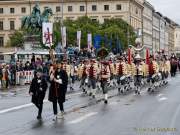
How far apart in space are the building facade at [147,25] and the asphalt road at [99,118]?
409 ft

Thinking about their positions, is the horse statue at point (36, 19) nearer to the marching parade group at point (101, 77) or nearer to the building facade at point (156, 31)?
the marching parade group at point (101, 77)

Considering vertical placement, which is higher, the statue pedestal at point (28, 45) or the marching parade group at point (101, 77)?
the statue pedestal at point (28, 45)

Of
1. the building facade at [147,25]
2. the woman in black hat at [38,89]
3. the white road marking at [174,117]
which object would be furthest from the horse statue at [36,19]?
the building facade at [147,25]

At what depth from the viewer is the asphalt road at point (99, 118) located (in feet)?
49.9

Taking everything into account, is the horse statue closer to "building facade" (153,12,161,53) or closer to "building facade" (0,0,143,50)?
"building facade" (0,0,143,50)

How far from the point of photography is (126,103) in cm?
2412

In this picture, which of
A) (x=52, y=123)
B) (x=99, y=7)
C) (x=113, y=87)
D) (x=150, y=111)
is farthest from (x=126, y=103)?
(x=99, y=7)

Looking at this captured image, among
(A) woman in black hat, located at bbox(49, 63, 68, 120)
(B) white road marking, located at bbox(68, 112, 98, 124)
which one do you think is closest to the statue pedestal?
(B) white road marking, located at bbox(68, 112, 98, 124)

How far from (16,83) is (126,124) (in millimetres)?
24728

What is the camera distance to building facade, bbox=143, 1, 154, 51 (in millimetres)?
151875

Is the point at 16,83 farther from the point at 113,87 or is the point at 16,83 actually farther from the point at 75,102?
the point at 75,102

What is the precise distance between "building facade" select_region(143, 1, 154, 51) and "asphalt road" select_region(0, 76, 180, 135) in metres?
125

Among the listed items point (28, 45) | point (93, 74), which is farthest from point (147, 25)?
point (93, 74)

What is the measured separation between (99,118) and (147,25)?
466 ft
